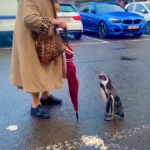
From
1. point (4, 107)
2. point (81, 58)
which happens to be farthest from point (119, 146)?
point (81, 58)

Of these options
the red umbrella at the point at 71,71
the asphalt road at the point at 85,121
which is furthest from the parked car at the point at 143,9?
the red umbrella at the point at 71,71

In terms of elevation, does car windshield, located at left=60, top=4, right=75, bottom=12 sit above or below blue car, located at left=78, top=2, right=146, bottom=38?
above

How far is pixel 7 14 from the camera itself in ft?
36.6

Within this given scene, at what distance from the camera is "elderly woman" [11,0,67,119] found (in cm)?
423

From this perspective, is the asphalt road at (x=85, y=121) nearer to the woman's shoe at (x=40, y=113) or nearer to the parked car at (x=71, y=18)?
the woman's shoe at (x=40, y=113)

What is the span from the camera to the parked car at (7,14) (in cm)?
1101

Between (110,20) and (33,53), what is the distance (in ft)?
31.2

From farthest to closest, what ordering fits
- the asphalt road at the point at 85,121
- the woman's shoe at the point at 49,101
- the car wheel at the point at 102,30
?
the car wheel at the point at 102,30
the woman's shoe at the point at 49,101
the asphalt road at the point at 85,121

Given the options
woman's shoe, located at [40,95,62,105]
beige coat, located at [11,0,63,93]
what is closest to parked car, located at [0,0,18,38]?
woman's shoe, located at [40,95,62,105]

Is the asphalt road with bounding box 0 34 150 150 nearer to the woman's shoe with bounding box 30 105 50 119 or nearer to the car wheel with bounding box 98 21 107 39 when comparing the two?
the woman's shoe with bounding box 30 105 50 119

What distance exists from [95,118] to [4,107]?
4.65 feet

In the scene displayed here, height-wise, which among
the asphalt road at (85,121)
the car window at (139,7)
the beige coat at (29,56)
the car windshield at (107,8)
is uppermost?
the beige coat at (29,56)

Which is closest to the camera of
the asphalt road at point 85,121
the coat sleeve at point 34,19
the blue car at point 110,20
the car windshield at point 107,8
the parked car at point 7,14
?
the asphalt road at point 85,121

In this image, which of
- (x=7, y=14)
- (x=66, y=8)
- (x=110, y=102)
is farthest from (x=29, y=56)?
(x=66, y=8)
